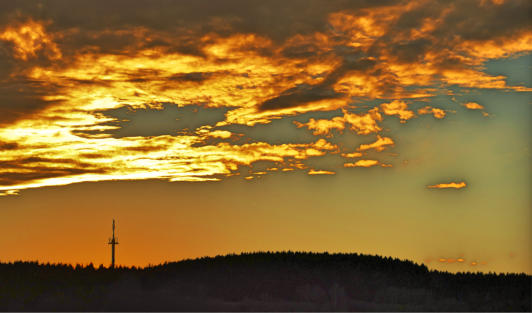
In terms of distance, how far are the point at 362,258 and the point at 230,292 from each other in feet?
39.2

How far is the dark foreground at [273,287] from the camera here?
48.8 metres

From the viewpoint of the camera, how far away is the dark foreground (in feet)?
160

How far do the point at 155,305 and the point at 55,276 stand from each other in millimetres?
12931

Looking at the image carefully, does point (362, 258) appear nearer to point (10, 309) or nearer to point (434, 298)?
point (434, 298)

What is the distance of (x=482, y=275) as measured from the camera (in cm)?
5438

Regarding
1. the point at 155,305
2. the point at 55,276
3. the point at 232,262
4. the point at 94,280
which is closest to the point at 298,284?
the point at 232,262

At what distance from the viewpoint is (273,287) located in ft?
168

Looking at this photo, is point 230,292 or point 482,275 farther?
point 482,275

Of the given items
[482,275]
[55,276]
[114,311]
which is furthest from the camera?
[55,276]

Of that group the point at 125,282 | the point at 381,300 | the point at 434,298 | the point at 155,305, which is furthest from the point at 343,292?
the point at 125,282

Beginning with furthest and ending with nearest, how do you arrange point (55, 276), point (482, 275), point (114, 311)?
1. point (55, 276)
2. point (482, 275)
3. point (114, 311)

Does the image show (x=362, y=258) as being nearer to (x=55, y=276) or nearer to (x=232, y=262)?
(x=232, y=262)

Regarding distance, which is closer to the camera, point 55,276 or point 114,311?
point 114,311

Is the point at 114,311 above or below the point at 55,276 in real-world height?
below
